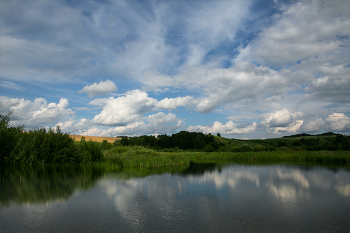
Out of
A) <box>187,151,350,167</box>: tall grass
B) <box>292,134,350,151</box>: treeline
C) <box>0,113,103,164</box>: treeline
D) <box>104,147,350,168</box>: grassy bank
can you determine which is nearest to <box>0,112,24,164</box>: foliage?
<box>0,113,103,164</box>: treeline

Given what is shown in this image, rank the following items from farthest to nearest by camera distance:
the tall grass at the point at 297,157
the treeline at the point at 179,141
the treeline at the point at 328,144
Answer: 1. the treeline at the point at 179,141
2. the treeline at the point at 328,144
3. the tall grass at the point at 297,157

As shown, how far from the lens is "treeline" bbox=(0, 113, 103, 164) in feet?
61.1

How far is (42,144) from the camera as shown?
19266 millimetres

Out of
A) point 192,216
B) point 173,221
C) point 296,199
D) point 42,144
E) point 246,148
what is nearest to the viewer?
point 173,221

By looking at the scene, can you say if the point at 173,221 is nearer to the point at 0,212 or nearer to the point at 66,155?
the point at 0,212

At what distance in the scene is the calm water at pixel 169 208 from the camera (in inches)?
227

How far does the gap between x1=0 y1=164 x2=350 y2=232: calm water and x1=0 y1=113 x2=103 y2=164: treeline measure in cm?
865

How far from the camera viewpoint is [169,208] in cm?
729

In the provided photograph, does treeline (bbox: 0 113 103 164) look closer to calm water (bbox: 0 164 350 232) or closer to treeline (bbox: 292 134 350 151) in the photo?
calm water (bbox: 0 164 350 232)

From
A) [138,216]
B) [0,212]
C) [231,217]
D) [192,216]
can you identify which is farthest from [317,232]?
[0,212]

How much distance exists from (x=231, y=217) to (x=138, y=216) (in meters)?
2.88

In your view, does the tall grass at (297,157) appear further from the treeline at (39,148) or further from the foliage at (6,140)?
the foliage at (6,140)

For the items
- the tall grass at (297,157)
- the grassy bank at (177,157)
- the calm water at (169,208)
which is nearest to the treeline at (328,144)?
the tall grass at (297,157)

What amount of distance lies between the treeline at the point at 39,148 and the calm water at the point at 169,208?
28.4 feet
